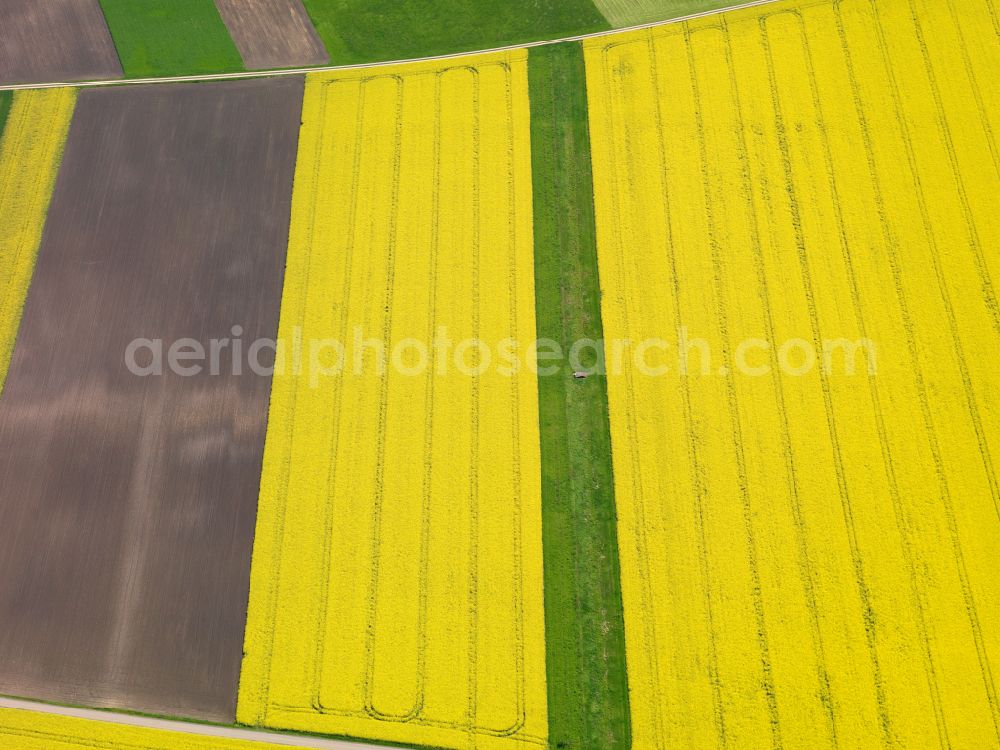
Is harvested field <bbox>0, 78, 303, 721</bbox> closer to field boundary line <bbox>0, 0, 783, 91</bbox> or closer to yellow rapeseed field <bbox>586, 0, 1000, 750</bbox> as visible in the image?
field boundary line <bbox>0, 0, 783, 91</bbox>

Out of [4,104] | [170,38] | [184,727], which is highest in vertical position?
[170,38]

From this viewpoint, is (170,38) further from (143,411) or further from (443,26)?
(143,411)

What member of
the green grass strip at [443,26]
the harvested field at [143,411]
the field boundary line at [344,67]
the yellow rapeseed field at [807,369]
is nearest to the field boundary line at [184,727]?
the harvested field at [143,411]

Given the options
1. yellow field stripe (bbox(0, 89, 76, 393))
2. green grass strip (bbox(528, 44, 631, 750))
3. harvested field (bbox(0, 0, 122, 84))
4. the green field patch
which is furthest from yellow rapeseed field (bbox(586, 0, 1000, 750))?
yellow field stripe (bbox(0, 89, 76, 393))

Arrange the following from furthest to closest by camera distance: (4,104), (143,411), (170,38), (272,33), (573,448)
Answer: (170,38)
(272,33)
(4,104)
(143,411)
(573,448)

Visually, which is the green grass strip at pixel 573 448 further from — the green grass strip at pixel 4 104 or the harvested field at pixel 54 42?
the green grass strip at pixel 4 104

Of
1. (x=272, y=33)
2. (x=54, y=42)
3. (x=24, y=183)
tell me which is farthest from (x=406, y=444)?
(x=54, y=42)

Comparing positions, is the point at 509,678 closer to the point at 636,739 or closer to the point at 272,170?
the point at 636,739
